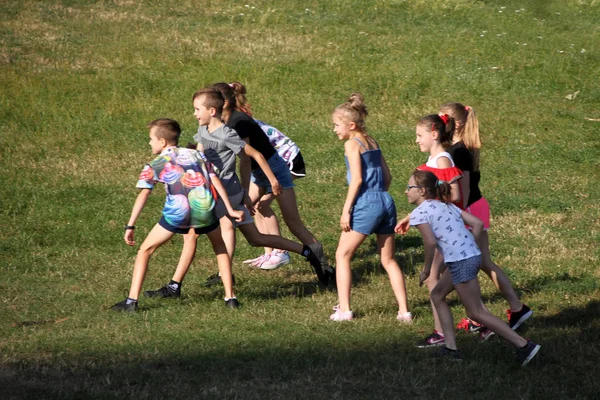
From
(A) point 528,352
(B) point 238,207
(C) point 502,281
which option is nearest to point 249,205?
(B) point 238,207

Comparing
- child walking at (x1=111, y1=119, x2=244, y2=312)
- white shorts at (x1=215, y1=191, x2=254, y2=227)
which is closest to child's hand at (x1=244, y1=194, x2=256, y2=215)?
white shorts at (x1=215, y1=191, x2=254, y2=227)

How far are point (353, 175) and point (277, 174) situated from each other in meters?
1.83

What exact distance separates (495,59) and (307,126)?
4.91 metres

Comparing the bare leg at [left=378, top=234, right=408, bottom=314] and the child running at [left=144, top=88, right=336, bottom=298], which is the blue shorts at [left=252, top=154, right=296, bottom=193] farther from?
the bare leg at [left=378, top=234, right=408, bottom=314]

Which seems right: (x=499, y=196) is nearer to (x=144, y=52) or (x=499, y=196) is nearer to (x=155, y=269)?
(x=155, y=269)

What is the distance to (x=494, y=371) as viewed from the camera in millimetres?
6262

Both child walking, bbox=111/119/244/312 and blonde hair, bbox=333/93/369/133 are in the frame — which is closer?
blonde hair, bbox=333/93/369/133

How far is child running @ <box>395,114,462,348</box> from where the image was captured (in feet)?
22.4

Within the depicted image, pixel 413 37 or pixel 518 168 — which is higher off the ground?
pixel 413 37

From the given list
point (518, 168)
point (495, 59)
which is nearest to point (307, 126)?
point (518, 168)

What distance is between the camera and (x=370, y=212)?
7.42m

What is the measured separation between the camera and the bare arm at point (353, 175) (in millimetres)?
7309

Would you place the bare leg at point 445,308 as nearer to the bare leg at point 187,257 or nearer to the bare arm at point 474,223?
the bare arm at point 474,223

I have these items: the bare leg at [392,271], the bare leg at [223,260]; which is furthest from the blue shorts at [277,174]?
the bare leg at [392,271]
